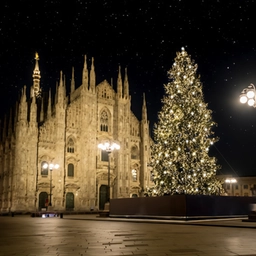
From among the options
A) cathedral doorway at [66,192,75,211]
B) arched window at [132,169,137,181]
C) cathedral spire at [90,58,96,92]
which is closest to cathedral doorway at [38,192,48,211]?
cathedral doorway at [66,192,75,211]

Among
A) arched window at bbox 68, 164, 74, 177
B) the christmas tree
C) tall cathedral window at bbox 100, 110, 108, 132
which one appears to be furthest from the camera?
tall cathedral window at bbox 100, 110, 108, 132

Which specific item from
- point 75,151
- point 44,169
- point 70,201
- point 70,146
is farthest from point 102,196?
point 44,169

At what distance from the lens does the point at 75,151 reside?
53.6 metres

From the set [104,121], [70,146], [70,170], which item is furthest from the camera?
[104,121]

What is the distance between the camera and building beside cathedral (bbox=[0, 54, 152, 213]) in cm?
4916

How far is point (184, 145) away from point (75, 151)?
2912 centimetres

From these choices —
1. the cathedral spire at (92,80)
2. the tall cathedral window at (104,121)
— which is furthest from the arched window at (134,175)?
the cathedral spire at (92,80)

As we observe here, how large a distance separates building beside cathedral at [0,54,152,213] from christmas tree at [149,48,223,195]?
2169 centimetres

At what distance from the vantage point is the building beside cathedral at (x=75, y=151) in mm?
49156

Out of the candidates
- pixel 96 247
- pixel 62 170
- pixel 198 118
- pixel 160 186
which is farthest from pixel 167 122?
pixel 62 170

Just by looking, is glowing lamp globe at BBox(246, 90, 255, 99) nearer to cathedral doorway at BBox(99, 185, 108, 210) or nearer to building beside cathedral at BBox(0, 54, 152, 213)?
building beside cathedral at BBox(0, 54, 152, 213)

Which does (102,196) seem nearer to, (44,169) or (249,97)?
(44,169)

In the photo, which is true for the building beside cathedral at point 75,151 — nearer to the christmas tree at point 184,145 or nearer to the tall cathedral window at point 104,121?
the tall cathedral window at point 104,121

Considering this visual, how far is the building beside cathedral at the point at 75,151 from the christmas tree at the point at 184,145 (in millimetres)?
21691
